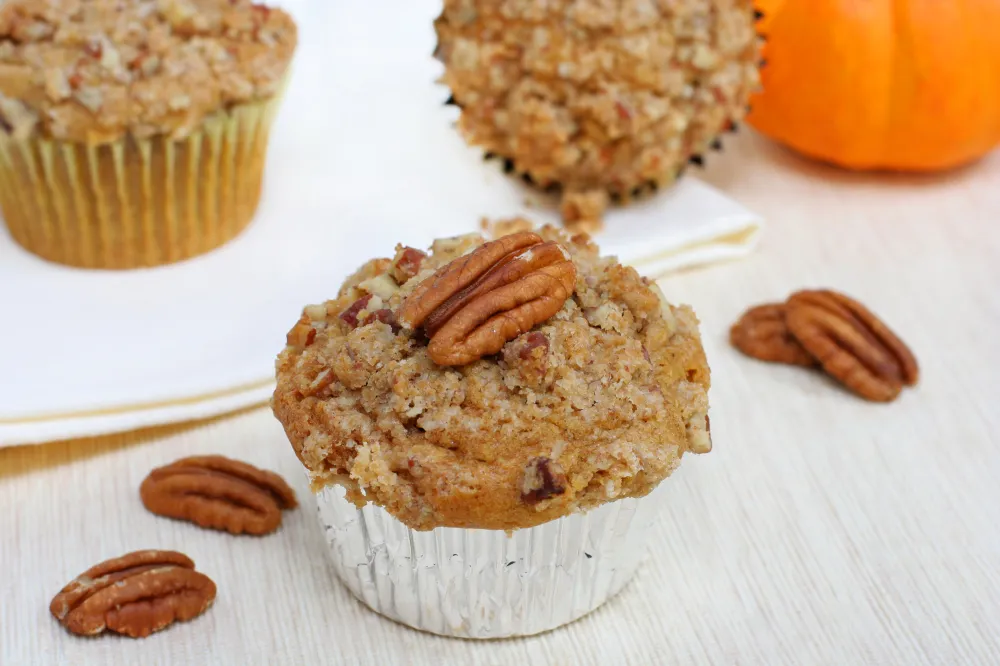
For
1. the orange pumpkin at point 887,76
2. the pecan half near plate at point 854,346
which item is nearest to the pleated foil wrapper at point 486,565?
the pecan half near plate at point 854,346

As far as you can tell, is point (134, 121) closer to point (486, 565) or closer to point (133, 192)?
point (133, 192)

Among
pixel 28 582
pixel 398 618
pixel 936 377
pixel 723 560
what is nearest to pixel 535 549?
pixel 398 618

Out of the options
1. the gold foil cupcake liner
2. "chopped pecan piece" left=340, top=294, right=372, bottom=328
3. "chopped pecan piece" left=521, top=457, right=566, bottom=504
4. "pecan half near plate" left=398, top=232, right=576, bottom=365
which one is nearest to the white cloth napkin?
the gold foil cupcake liner

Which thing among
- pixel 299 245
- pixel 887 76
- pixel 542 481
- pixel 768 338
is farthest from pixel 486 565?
pixel 887 76

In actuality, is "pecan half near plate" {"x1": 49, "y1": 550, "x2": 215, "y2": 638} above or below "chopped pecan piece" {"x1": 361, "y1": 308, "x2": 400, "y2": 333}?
below

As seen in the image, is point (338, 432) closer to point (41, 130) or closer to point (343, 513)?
point (343, 513)

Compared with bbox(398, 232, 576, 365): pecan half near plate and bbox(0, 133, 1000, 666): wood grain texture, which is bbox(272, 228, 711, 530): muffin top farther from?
bbox(0, 133, 1000, 666): wood grain texture

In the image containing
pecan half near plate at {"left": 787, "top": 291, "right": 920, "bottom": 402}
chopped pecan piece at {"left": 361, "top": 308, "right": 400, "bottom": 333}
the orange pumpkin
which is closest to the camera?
chopped pecan piece at {"left": 361, "top": 308, "right": 400, "bottom": 333}
